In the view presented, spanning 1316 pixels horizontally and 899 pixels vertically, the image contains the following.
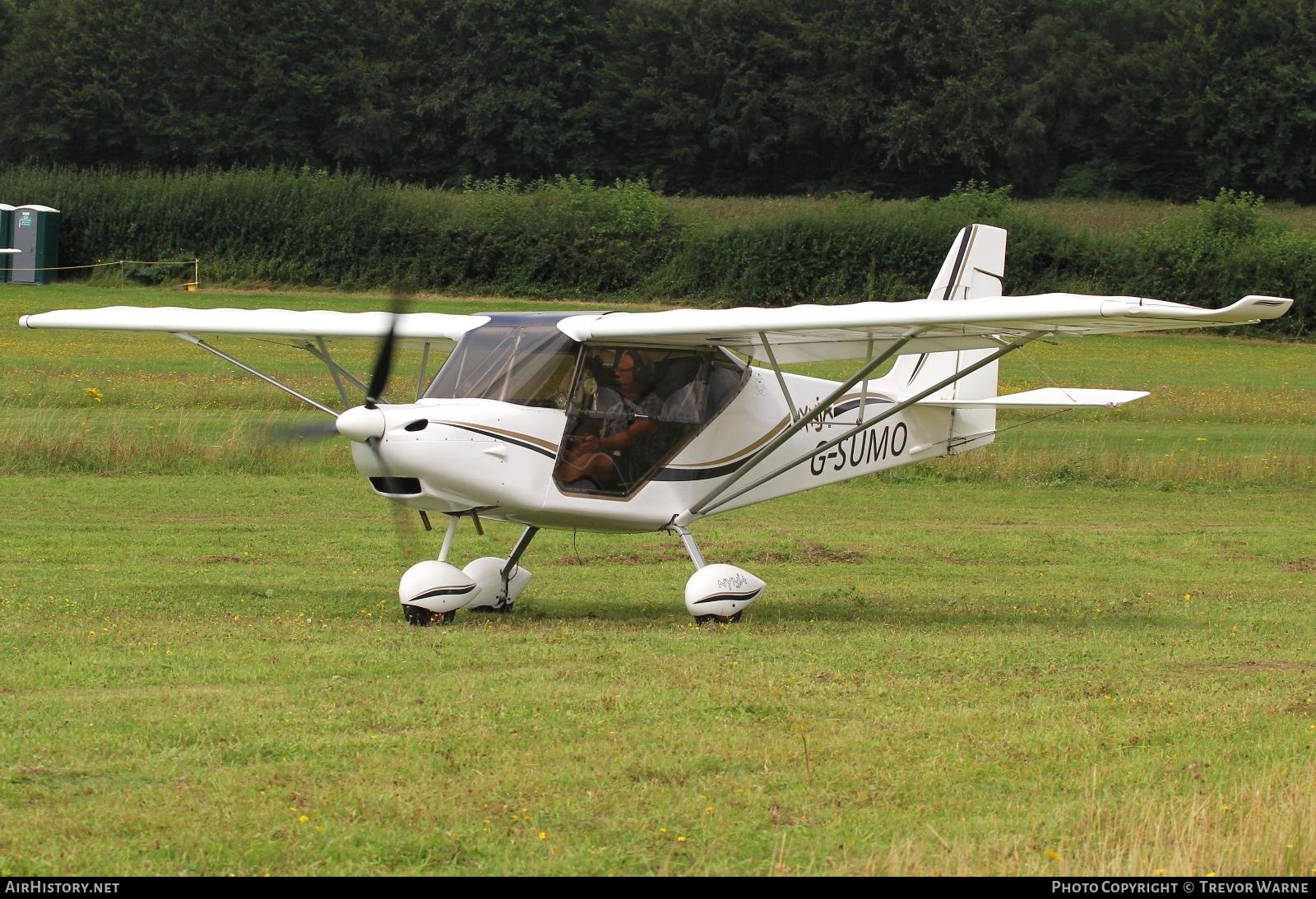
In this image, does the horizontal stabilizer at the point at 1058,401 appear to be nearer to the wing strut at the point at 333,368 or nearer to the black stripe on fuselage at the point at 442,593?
the black stripe on fuselage at the point at 442,593

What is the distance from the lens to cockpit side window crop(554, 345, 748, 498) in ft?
39.0

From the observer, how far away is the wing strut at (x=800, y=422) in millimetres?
11414

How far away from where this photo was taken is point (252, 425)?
23.6 m

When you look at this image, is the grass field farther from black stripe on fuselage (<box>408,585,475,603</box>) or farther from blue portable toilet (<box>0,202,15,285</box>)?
blue portable toilet (<box>0,202,15,285</box>)

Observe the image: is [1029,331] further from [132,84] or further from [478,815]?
[132,84]

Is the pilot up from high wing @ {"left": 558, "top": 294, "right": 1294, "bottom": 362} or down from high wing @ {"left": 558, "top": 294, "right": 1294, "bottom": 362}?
down

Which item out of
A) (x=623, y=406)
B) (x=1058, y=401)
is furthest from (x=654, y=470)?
(x=1058, y=401)

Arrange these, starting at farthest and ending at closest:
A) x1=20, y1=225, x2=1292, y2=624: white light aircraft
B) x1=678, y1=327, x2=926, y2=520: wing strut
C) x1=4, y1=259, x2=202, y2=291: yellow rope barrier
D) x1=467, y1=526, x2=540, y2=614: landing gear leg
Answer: x1=4, y1=259, x2=202, y2=291: yellow rope barrier < x1=467, y1=526, x2=540, y2=614: landing gear leg < x1=678, y1=327, x2=926, y2=520: wing strut < x1=20, y1=225, x2=1292, y2=624: white light aircraft

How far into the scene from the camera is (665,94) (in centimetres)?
8325

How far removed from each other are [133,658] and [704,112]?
76.7 meters

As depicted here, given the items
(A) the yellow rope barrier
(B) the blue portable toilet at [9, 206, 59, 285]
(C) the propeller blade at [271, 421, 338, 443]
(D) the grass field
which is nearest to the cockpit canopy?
(C) the propeller blade at [271, 421, 338, 443]

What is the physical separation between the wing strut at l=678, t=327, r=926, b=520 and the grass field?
1.05 metres

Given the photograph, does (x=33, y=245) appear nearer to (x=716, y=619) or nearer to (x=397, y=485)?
(x=397, y=485)

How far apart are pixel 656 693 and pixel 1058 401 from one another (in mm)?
7056
